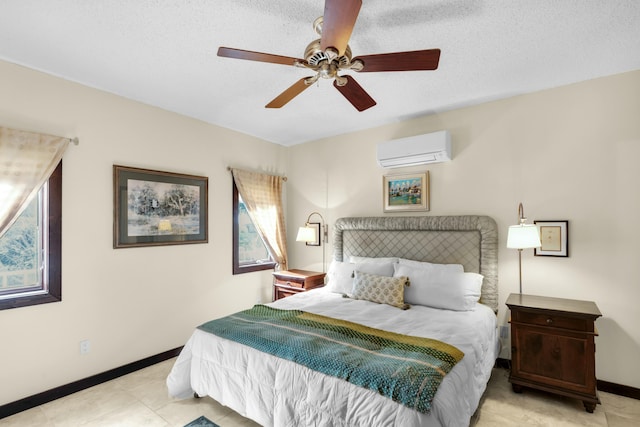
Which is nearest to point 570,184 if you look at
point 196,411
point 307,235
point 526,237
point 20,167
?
point 526,237

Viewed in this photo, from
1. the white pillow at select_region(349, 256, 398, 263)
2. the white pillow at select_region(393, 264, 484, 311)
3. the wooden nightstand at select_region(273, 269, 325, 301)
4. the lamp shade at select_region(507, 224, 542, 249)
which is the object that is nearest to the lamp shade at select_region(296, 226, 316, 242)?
the wooden nightstand at select_region(273, 269, 325, 301)

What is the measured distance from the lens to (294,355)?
193cm

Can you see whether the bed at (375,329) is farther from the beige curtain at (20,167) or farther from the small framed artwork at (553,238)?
the beige curtain at (20,167)

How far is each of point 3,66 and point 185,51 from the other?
143cm

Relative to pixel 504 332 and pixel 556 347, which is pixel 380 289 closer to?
pixel 504 332

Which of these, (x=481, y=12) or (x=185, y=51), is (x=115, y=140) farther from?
(x=481, y=12)

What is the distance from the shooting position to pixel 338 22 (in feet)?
4.91

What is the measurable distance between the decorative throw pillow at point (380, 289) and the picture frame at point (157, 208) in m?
1.92

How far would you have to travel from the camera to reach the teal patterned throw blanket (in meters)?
1.60

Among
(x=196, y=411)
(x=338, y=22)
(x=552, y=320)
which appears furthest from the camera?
(x=552, y=320)

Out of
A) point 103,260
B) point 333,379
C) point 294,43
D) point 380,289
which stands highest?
point 294,43

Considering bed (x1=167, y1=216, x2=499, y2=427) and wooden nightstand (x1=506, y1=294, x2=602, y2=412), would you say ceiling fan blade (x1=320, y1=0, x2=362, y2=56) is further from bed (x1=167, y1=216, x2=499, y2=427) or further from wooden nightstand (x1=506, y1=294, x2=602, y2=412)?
wooden nightstand (x1=506, y1=294, x2=602, y2=412)

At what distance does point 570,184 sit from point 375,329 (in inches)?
87.7

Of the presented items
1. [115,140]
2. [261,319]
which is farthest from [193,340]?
[115,140]
